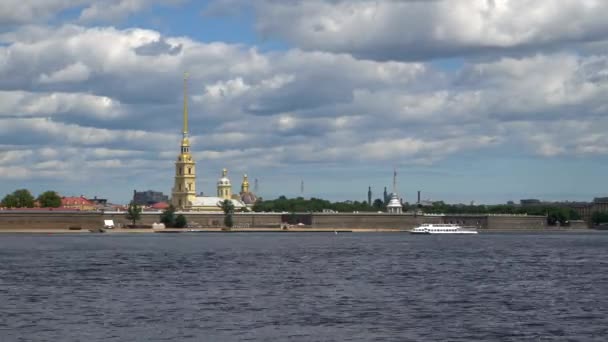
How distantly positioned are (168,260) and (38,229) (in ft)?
277

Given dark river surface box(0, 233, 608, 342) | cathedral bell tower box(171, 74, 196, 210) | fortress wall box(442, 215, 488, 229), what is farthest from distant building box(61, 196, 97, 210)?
dark river surface box(0, 233, 608, 342)

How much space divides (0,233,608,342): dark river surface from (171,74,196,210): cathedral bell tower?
403 feet

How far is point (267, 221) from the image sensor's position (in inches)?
6855

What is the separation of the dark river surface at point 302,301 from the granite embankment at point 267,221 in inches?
3434

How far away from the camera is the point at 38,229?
139 m

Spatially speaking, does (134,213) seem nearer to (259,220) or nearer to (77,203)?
(259,220)

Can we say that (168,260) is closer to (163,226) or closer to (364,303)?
(364,303)

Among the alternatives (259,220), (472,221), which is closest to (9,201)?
(259,220)

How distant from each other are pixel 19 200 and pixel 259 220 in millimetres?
34032

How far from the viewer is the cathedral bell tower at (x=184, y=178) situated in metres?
178

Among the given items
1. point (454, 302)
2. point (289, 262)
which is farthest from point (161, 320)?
point (289, 262)

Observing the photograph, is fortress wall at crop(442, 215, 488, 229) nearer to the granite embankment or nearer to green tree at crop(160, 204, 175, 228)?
the granite embankment

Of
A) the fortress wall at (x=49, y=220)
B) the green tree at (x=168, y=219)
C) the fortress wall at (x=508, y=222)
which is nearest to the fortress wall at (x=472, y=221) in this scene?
the fortress wall at (x=508, y=222)

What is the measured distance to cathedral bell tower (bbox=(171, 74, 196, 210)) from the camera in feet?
583
